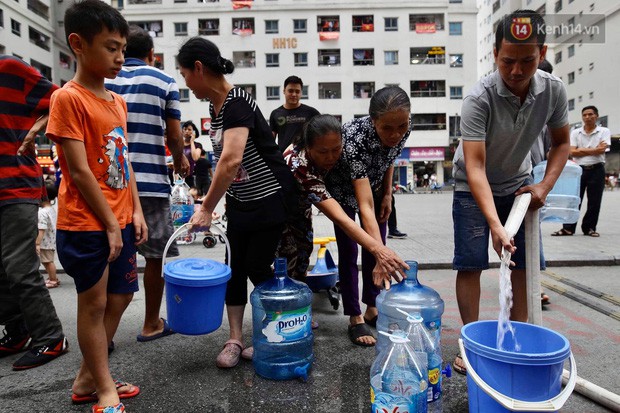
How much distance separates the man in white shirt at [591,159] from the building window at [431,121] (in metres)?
30.6

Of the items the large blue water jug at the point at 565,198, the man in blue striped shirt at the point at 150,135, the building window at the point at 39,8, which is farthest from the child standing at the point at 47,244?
the building window at the point at 39,8

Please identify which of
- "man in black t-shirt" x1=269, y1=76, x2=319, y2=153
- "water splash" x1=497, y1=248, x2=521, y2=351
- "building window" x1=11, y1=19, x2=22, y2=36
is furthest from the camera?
"building window" x1=11, y1=19, x2=22, y2=36

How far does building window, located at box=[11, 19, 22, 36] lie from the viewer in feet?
114

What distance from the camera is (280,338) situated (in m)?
2.48

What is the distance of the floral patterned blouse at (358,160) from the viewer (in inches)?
119

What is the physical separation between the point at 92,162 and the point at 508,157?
7.57ft

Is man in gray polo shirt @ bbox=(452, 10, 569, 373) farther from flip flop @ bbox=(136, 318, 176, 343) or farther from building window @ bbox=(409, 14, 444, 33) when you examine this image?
building window @ bbox=(409, 14, 444, 33)

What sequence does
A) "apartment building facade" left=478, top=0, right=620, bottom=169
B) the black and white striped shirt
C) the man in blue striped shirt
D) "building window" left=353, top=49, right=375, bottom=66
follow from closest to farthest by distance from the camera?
the black and white striped shirt, the man in blue striped shirt, "apartment building facade" left=478, top=0, right=620, bottom=169, "building window" left=353, top=49, right=375, bottom=66

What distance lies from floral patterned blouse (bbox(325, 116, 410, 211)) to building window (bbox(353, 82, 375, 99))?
35538mm

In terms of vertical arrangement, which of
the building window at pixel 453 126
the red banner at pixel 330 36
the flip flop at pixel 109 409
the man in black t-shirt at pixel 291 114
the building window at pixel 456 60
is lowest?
the flip flop at pixel 109 409

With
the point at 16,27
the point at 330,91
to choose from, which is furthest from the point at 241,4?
the point at 16,27

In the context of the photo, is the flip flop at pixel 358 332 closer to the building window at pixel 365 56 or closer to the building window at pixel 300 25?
the building window at pixel 365 56

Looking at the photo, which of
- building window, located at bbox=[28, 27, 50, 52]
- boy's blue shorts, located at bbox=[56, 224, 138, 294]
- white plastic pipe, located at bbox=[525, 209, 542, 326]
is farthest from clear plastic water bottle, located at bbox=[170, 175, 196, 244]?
building window, located at bbox=[28, 27, 50, 52]

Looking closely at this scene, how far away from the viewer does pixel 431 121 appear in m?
37.6
